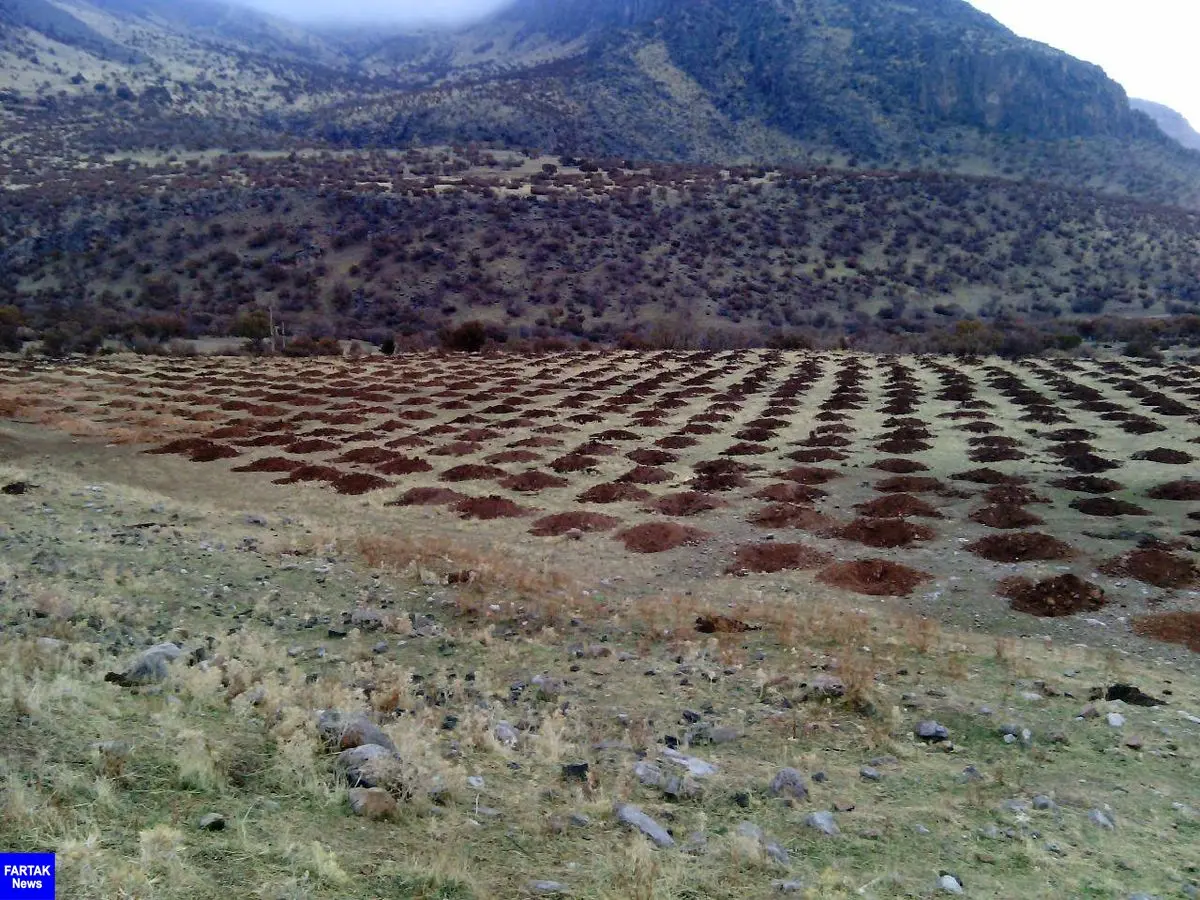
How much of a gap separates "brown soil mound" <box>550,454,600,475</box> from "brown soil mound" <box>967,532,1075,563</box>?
10.6 metres

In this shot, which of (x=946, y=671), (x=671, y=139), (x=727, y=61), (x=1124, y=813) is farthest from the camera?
(x=727, y=61)

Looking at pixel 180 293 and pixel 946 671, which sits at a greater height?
pixel 946 671

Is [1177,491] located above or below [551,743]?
above

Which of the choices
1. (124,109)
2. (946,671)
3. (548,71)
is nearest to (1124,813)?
(946,671)

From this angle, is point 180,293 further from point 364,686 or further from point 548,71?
point 548,71

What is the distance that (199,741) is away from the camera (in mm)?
5289

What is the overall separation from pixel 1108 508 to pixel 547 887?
16528mm

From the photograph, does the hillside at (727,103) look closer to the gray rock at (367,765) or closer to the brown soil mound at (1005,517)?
the brown soil mound at (1005,517)

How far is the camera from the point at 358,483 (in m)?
20.0

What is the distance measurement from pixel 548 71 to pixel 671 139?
30.8m

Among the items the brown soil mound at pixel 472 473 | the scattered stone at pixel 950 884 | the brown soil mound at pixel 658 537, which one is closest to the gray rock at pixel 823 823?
the scattered stone at pixel 950 884

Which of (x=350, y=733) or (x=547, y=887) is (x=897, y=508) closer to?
(x=350, y=733)

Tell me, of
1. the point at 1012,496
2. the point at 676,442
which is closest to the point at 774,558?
the point at 1012,496

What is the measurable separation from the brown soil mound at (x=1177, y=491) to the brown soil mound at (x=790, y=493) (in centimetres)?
724
